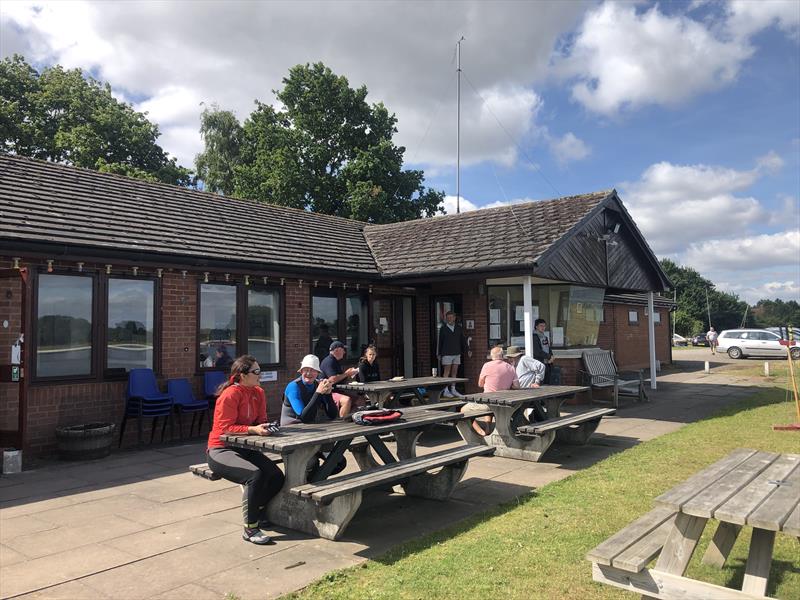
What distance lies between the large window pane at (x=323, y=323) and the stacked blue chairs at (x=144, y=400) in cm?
340

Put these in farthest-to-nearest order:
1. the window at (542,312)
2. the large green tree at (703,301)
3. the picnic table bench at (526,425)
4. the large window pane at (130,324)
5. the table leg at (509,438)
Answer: the large green tree at (703,301), the window at (542,312), the large window pane at (130,324), the table leg at (509,438), the picnic table bench at (526,425)

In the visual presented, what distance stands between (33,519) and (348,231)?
11101 millimetres

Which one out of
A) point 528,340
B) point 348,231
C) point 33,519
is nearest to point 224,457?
point 33,519

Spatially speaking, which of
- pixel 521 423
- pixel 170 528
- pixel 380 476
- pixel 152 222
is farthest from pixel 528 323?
pixel 170 528

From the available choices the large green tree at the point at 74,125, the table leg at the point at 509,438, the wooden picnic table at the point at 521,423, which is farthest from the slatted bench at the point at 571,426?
the large green tree at the point at 74,125

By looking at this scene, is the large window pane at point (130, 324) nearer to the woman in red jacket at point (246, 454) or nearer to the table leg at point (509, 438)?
the woman in red jacket at point (246, 454)

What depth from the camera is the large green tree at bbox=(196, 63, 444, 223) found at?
28984 millimetres

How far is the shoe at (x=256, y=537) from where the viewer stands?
4.56 meters

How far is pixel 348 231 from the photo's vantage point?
15469 mm

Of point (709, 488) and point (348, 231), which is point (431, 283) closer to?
point (348, 231)

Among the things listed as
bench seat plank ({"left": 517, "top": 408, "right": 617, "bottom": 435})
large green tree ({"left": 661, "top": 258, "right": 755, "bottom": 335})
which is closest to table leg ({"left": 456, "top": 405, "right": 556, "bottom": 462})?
bench seat plank ({"left": 517, "top": 408, "right": 617, "bottom": 435})

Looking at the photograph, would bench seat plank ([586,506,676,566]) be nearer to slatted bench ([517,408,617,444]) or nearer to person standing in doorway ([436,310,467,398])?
slatted bench ([517,408,617,444])

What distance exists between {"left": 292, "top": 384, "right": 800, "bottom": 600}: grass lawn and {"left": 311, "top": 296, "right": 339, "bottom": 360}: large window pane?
6188 mm

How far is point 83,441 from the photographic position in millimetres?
7594
